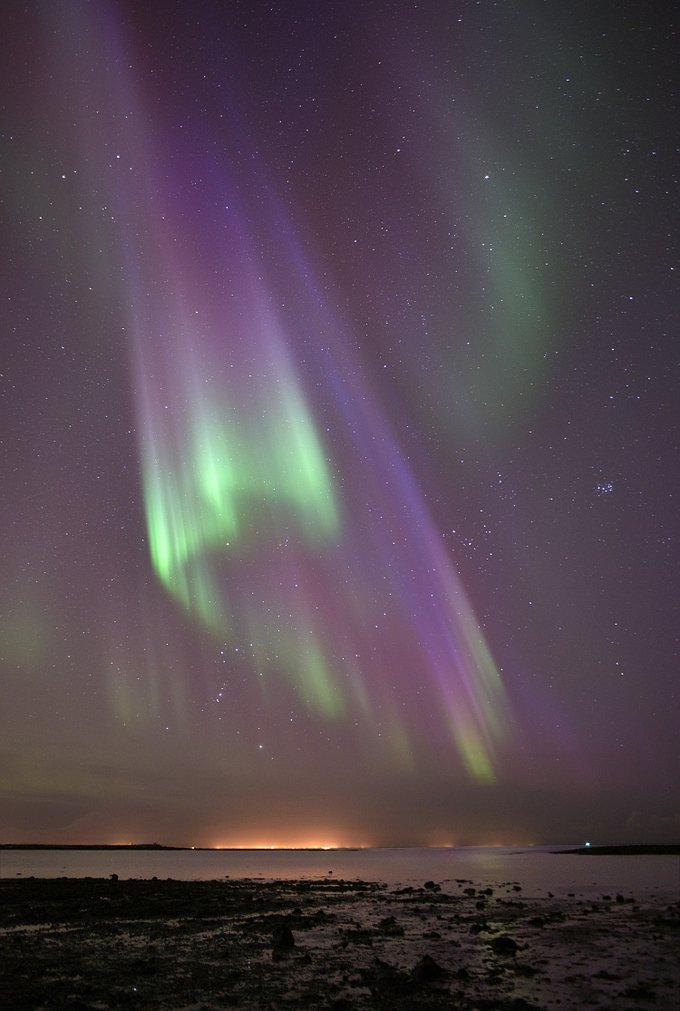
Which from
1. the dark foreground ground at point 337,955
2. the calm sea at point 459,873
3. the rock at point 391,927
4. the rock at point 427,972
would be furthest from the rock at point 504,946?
the calm sea at point 459,873

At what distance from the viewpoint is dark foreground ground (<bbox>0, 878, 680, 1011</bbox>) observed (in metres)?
15.4

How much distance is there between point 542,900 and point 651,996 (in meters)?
28.4

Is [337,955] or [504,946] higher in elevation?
[337,955]

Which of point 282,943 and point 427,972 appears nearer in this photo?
point 427,972

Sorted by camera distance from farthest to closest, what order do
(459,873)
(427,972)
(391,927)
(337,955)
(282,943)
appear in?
(459,873) → (391,927) → (282,943) → (337,955) → (427,972)

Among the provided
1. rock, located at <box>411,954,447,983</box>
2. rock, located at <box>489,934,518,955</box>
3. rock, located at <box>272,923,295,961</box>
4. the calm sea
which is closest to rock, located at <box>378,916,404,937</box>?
rock, located at <box>489,934,518,955</box>

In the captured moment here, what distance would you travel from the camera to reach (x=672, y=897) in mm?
41625

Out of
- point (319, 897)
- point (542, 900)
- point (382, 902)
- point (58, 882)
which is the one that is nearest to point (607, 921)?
point (542, 900)

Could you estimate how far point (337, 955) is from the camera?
68.2ft

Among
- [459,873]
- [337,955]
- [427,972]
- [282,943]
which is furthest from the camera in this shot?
[459,873]

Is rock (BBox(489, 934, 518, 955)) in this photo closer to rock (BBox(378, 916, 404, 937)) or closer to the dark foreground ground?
the dark foreground ground

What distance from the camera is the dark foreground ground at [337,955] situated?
15.4 metres

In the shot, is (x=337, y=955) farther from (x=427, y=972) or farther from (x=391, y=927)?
(x=391, y=927)

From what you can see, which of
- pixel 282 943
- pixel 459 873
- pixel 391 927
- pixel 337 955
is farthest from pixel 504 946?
pixel 459 873
